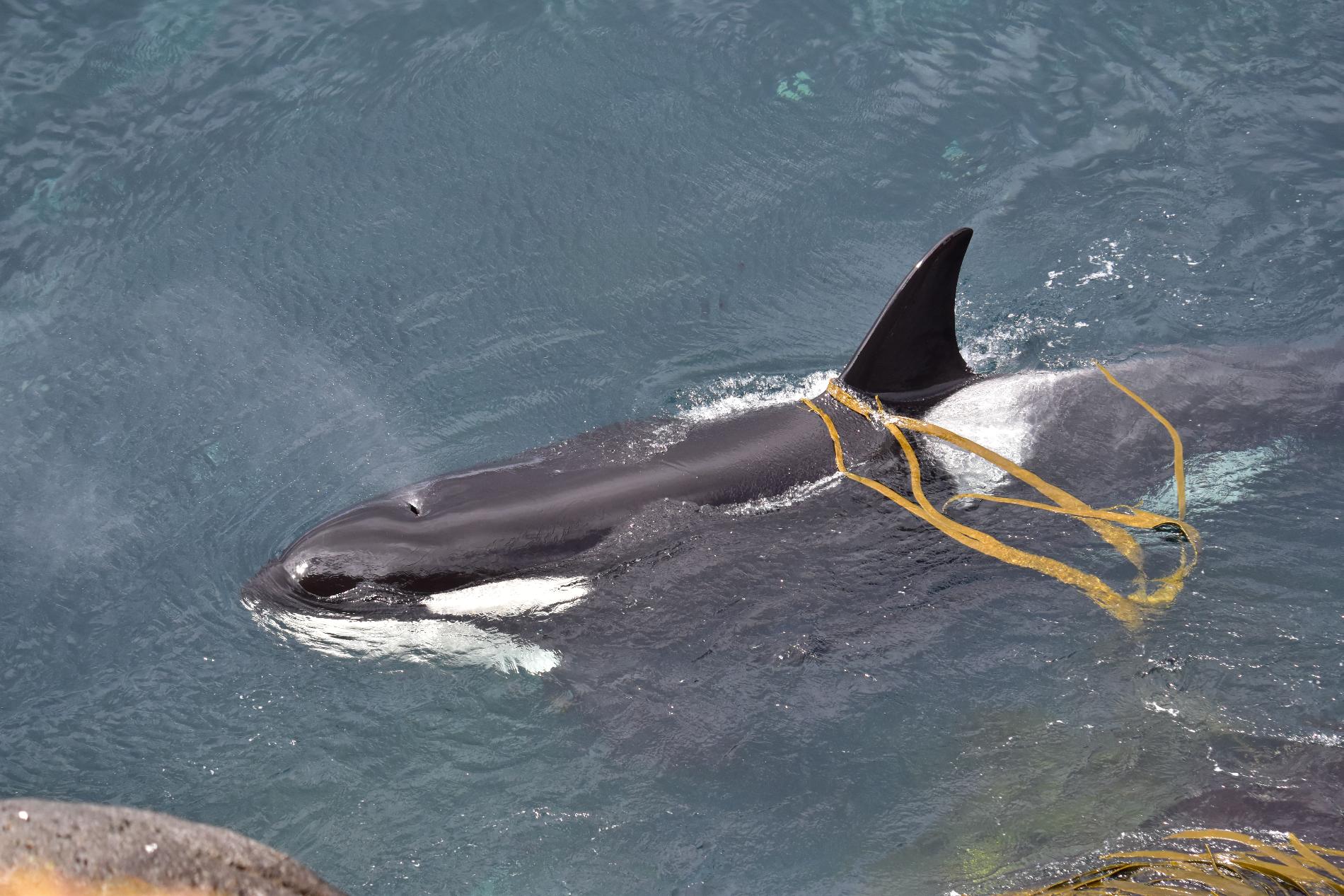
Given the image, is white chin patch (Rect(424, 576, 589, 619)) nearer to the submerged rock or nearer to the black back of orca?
the black back of orca

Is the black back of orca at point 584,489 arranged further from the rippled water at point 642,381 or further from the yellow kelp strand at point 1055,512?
the rippled water at point 642,381

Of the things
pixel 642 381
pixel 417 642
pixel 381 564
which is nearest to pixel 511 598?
pixel 417 642

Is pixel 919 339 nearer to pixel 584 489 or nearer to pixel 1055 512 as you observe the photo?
pixel 1055 512

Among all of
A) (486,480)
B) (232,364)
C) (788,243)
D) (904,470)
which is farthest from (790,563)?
(232,364)

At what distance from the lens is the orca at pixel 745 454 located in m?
6.44

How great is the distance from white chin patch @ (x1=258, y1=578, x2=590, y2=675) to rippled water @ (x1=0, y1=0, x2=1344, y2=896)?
0.05 meters

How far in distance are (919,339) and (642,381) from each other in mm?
2267

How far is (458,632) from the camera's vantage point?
256 inches

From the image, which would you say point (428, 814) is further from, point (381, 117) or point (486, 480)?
point (381, 117)

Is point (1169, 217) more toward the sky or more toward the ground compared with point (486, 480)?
more toward the ground

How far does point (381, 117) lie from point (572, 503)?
19.6 feet

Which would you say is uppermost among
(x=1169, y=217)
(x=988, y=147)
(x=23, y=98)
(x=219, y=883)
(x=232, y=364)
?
(x=23, y=98)

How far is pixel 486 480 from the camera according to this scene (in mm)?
6777

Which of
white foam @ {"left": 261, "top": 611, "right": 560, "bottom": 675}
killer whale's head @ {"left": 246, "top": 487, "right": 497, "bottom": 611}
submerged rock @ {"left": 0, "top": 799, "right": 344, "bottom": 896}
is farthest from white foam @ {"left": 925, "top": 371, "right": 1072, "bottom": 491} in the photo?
submerged rock @ {"left": 0, "top": 799, "right": 344, "bottom": 896}
